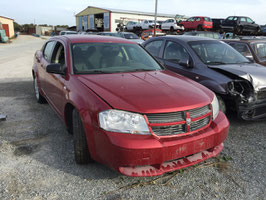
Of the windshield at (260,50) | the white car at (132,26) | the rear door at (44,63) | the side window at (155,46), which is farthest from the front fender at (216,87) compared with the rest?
the white car at (132,26)

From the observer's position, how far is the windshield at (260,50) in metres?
6.37

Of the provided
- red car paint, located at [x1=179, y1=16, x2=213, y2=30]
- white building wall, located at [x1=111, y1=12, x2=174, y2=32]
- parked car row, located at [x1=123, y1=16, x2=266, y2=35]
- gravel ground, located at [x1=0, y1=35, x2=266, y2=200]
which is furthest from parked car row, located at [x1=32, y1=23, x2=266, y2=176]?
white building wall, located at [x1=111, y1=12, x2=174, y2=32]

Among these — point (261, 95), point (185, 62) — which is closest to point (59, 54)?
point (185, 62)

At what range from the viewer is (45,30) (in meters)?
79.8

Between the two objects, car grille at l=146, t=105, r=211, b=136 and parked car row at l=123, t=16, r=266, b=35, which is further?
parked car row at l=123, t=16, r=266, b=35

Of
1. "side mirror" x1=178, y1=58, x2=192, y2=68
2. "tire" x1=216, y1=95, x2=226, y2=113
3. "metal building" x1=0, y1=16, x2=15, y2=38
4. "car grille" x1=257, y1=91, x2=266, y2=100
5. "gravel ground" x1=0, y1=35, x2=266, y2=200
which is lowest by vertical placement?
"gravel ground" x1=0, y1=35, x2=266, y2=200

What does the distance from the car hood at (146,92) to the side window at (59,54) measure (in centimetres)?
99

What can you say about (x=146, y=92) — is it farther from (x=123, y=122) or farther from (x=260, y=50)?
(x=260, y=50)

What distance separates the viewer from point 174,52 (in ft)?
17.1

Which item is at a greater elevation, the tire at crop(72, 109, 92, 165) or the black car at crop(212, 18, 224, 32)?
the black car at crop(212, 18, 224, 32)

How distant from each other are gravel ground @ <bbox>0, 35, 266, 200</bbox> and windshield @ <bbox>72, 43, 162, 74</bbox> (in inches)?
45.6

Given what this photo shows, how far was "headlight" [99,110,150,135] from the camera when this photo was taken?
2.28 metres

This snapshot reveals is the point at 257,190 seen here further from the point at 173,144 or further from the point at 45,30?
the point at 45,30

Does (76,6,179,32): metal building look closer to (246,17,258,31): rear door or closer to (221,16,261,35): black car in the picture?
(221,16,261,35): black car
